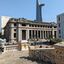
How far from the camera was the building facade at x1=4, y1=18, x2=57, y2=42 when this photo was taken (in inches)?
2648

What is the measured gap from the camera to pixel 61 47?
228 inches

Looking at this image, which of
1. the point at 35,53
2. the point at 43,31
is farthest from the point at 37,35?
the point at 35,53

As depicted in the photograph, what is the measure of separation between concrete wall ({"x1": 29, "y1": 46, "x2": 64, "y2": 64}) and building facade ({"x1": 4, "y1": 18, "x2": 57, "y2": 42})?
54.7m

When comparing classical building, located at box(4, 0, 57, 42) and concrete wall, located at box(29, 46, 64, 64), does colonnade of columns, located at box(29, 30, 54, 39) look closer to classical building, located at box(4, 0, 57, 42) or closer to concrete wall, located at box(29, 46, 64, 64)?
classical building, located at box(4, 0, 57, 42)

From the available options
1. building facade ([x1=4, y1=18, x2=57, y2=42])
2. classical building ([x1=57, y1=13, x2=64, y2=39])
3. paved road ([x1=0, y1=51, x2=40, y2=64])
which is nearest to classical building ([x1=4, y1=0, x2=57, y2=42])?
building facade ([x1=4, y1=18, x2=57, y2=42])

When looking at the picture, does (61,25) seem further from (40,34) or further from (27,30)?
(40,34)

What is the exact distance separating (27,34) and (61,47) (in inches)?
2531

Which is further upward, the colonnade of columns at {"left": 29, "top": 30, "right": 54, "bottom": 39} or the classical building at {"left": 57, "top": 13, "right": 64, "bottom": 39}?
the classical building at {"left": 57, "top": 13, "right": 64, "bottom": 39}

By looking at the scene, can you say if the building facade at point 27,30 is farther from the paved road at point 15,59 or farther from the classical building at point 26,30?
the paved road at point 15,59

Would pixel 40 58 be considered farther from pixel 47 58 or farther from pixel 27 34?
pixel 27 34

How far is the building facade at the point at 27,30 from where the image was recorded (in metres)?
67.2

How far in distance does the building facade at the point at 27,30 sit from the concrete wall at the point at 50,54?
54727 millimetres

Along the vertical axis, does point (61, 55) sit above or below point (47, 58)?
above

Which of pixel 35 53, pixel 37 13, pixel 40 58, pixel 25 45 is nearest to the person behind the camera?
pixel 40 58
